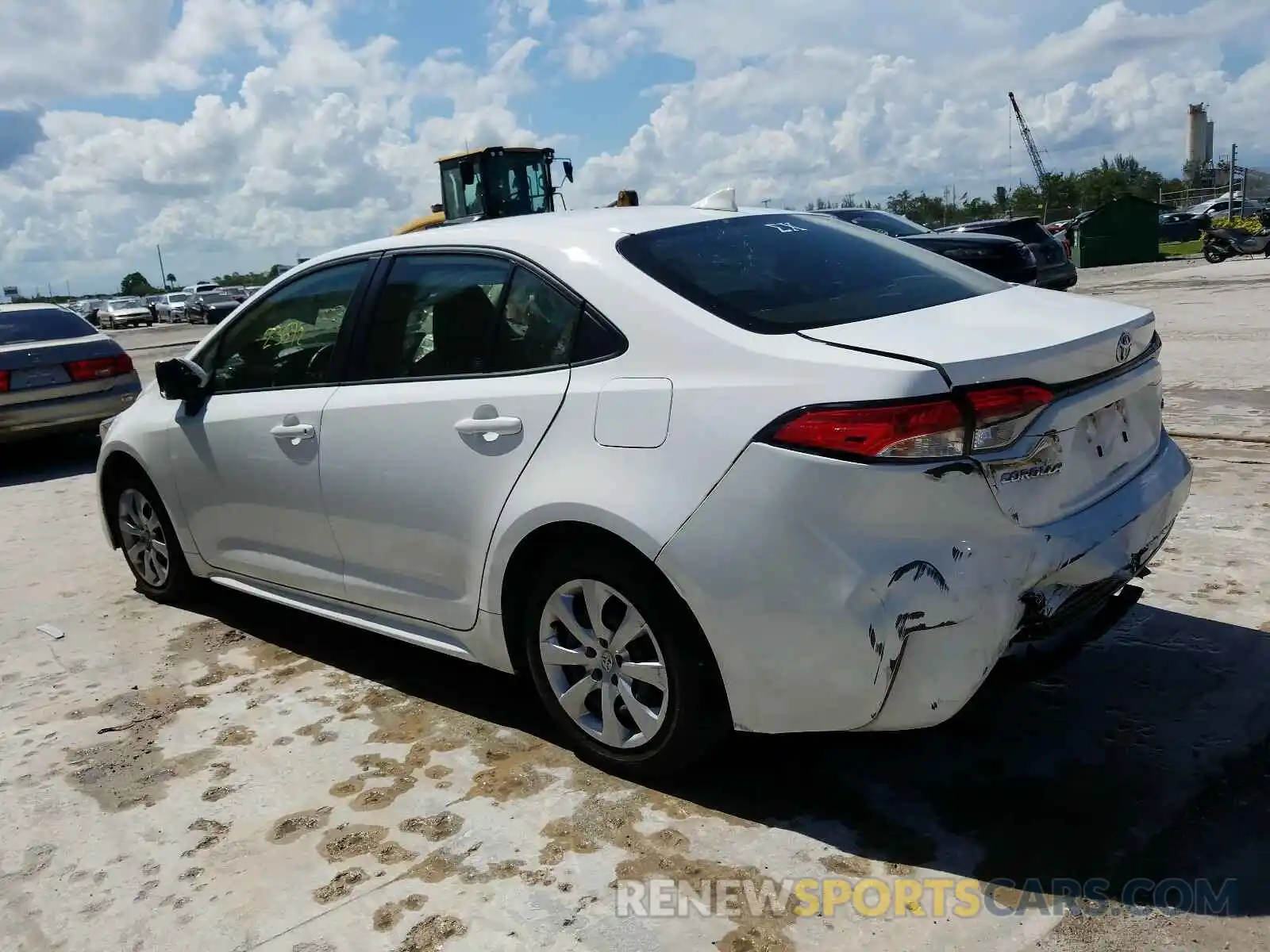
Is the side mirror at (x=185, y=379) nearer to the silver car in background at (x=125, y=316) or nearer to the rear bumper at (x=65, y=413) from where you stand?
the rear bumper at (x=65, y=413)

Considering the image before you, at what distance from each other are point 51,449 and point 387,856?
960 centimetres

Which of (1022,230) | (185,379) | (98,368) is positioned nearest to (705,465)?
(185,379)

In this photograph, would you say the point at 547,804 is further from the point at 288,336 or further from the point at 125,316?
the point at 125,316

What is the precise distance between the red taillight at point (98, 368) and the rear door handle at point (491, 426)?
724 centimetres

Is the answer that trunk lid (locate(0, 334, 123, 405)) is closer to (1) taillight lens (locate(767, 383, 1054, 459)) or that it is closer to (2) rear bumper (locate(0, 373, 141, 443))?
(2) rear bumper (locate(0, 373, 141, 443))

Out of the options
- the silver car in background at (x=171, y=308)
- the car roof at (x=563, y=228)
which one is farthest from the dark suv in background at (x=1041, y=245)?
the silver car in background at (x=171, y=308)

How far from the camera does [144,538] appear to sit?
5.13 meters

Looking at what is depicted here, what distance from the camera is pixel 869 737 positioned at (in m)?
3.37

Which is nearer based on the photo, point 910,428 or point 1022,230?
point 910,428

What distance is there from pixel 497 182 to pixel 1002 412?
804 inches

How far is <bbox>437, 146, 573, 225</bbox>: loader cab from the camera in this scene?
71.3 ft

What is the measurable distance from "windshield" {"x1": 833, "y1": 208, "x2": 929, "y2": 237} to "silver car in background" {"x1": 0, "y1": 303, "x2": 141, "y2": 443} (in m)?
7.95

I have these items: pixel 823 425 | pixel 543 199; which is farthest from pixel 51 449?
pixel 543 199

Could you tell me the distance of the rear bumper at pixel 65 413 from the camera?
8961 mm
